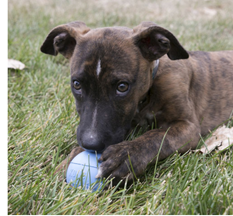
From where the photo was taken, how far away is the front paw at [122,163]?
2.87 metres

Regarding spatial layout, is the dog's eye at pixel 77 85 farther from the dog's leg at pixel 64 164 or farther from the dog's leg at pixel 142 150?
the dog's leg at pixel 142 150

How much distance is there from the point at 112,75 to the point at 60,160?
41.2 inches

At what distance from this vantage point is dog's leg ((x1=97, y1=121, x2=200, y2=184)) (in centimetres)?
290

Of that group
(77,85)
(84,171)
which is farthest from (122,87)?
(84,171)

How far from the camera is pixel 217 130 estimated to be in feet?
13.6

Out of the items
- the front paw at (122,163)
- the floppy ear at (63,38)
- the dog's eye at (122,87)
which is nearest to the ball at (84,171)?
the front paw at (122,163)

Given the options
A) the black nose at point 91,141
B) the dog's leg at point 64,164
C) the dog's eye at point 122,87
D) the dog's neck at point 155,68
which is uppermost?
the dog's neck at point 155,68

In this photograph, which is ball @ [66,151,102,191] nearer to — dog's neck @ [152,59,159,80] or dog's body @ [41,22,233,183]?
dog's body @ [41,22,233,183]

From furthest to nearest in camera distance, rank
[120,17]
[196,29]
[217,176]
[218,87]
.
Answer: [120,17]
[196,29]
[218,87]
[217,176]

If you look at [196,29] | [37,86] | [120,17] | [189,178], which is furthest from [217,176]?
[120,17]

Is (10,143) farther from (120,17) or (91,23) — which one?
(120,17)

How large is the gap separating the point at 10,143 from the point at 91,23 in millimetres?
5469

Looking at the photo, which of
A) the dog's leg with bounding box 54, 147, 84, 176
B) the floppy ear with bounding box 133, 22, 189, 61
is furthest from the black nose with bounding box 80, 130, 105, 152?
the floppy ear with bounding box 133, 22, 189, 61

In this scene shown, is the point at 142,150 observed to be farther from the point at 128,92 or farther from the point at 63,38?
the point at 63,38
